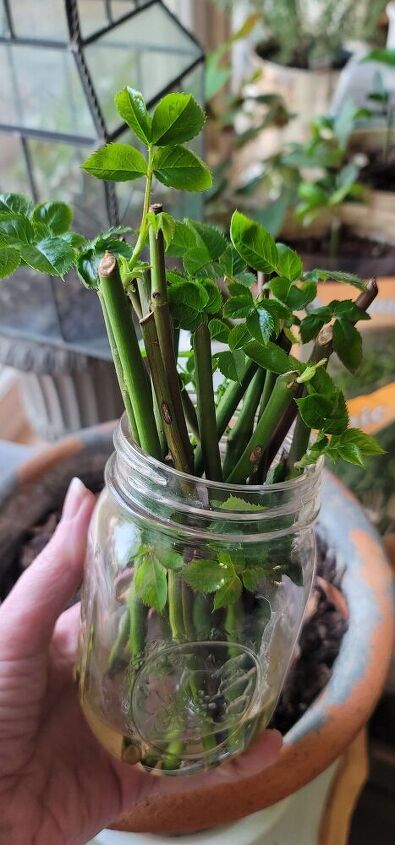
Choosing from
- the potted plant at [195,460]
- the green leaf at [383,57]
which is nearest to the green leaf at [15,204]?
the potted plant at [195,460]

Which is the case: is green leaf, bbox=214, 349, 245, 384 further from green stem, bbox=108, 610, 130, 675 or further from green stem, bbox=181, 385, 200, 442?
green stem, bbox=108, 610, 130, 675

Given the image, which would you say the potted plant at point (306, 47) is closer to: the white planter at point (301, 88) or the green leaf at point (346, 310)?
the white planter at point (301, 88)

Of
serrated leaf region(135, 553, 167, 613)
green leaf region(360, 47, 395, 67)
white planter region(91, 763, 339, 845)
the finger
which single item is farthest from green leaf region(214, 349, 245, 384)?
green leaf region(360, 47, 395, 67)

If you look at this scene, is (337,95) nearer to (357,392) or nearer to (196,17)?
(196,17)

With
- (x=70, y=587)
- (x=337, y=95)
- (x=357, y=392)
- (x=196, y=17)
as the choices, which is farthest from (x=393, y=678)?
(x=196, y=17)

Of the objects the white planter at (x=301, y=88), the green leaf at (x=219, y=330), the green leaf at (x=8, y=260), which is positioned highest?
the white planter at (x=301, y=88)

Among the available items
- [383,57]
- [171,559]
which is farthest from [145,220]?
[383,57]

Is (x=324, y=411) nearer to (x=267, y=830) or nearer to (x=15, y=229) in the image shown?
(x=15, y=229)
